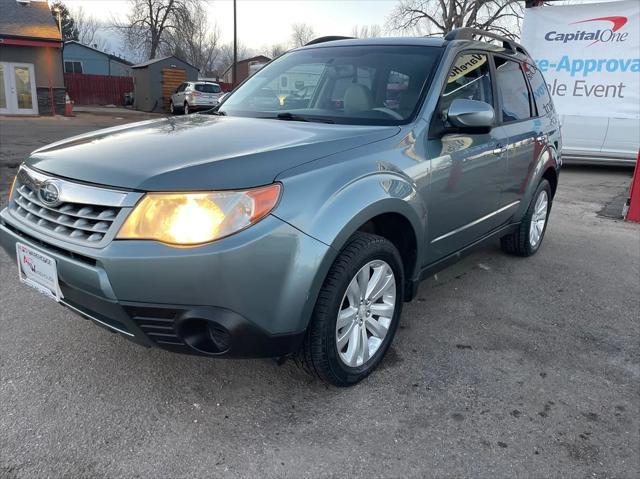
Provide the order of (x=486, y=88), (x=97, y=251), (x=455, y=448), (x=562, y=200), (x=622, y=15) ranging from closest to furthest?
(x=97, y=251) → (x=455, y=448) → (x=486, y=88) → (x=562, y=200) → (x=622, y=15)

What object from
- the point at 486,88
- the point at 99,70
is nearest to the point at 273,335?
the point at 486,88

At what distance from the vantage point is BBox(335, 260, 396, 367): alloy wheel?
8.03 ft

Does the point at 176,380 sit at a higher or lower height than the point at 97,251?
lower

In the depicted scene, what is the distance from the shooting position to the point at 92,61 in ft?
133

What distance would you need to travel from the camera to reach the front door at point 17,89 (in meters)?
19.2

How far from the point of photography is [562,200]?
7.86 metres

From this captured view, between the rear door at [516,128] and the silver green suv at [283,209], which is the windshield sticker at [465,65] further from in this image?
the rear door at [516,128]

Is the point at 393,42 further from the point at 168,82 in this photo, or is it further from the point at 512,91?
the point at 168,82

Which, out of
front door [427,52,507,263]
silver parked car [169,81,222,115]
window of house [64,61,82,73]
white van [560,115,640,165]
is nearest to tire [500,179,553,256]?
front door [427,52,507,263]

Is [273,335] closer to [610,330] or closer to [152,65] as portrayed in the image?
[610,330]

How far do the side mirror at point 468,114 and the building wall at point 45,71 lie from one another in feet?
69.3

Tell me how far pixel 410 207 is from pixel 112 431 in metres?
1.74

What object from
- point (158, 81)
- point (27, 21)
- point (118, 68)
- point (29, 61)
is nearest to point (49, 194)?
point (29, 61)

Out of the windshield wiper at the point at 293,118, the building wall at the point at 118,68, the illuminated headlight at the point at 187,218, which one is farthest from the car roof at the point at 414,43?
the building wall at the point at 118,68
